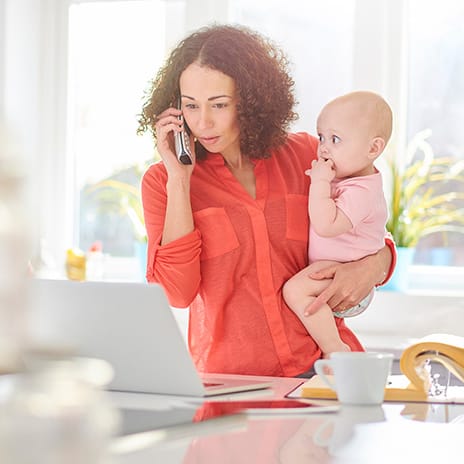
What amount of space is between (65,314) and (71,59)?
3034mm

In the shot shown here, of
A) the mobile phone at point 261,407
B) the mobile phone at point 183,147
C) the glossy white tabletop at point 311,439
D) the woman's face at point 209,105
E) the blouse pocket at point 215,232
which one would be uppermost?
the woman's face at point 209,105

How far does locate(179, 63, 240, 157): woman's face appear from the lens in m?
1.91

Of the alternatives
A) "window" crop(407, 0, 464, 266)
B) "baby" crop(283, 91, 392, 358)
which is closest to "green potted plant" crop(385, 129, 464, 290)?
"window" crop(407, 0, 464, 266)

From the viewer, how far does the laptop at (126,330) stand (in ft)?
4.19

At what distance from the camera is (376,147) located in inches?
79.7

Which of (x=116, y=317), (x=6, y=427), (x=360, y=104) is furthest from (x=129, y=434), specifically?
(x=360, y=104)

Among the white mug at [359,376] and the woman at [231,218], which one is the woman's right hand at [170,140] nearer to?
the woman at [231,218]

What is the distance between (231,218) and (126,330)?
0.68m

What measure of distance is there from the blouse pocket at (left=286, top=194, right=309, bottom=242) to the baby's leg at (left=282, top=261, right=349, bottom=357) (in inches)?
4.1

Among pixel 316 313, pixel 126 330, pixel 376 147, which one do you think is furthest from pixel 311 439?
pixel 376 147

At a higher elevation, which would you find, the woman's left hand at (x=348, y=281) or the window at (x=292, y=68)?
the window at (x=292, y=68)

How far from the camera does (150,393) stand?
1426 millimetres

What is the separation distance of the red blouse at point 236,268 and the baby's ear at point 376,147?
8.0 inches

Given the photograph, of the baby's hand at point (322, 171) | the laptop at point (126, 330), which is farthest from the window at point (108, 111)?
the laptop at point (126, 330)
